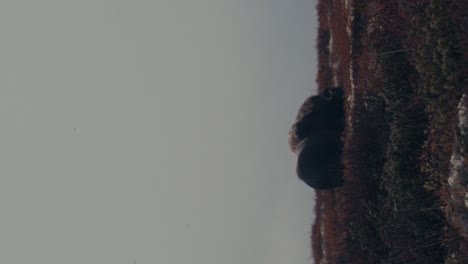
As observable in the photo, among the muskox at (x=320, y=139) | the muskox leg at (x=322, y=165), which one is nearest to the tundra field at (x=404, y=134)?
the muskox leg at (x=322, y=165)

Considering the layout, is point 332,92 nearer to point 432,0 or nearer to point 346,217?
point 346,217

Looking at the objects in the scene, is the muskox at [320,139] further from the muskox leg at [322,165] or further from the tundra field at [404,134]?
the tundra field at [404,134]

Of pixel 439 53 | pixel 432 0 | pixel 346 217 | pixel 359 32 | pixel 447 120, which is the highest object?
pixel 359 32

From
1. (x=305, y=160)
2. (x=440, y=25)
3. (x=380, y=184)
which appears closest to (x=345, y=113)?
(x=305, y=160)

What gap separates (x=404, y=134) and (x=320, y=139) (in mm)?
6876

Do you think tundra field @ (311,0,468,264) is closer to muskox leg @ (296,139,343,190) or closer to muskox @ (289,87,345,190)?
muskox leg @ (296,139,343,190)

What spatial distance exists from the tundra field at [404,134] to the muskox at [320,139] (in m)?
0.99

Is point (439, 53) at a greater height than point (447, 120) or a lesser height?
greater

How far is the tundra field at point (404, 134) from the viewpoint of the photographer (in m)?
11.6

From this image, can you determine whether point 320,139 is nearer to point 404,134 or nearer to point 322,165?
point 322,165

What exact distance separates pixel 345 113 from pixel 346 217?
5.09m

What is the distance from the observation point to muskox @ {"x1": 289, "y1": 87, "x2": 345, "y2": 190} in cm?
2005

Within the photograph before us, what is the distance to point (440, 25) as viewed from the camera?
11.8 meters

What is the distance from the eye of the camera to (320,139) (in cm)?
2050
